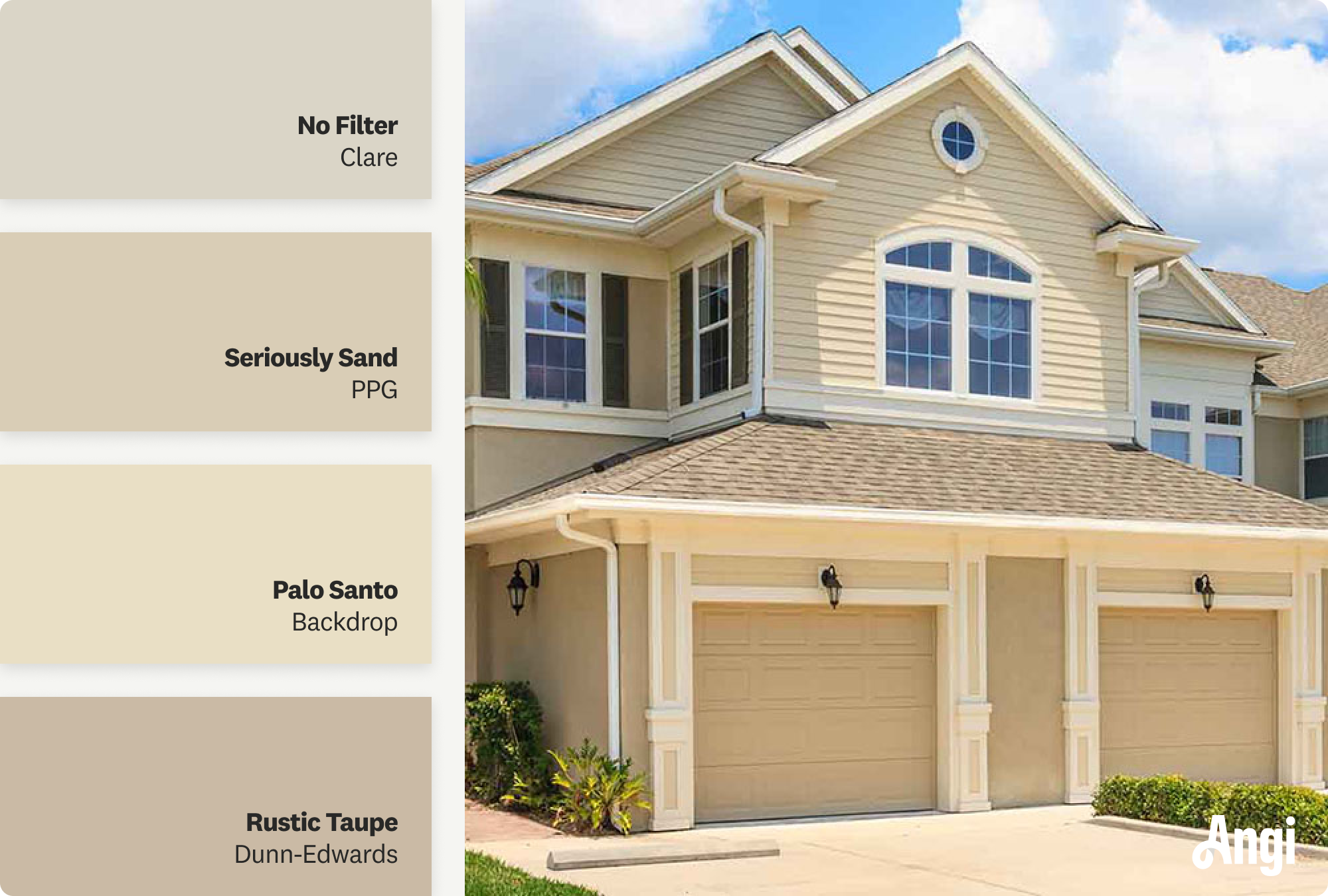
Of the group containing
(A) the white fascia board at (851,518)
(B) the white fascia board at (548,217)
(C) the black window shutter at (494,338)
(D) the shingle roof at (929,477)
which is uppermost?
(B) the white fascia board at (548,217)

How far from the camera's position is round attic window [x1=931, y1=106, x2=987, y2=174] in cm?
1712

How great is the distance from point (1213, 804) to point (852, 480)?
14.4ft

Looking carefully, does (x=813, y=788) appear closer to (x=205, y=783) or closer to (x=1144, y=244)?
(x=1144, y=244)

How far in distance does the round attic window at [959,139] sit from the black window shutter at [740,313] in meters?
2.73

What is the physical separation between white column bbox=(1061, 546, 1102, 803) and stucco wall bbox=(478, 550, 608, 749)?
5043mm

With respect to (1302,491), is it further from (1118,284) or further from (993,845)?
(993,845)

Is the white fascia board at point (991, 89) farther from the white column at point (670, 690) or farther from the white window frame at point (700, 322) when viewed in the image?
the white column at point (670, 690)

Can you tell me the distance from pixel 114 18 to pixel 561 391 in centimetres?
1526

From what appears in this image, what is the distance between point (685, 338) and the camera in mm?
17703

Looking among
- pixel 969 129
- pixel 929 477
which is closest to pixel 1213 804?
pixel 929 477

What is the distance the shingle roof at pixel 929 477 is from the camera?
14047mm

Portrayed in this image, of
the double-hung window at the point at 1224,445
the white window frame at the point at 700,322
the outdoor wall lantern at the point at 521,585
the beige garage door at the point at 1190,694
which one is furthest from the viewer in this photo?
the double-hung window at the point at 1224,445

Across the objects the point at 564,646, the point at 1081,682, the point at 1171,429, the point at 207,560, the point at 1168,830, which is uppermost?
the point at 1171,429

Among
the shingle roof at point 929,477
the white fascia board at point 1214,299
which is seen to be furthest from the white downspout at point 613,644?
the white fascia board at point 1214,299
